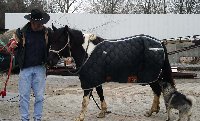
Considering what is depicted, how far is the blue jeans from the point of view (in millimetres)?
6613

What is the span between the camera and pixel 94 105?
9.80 meters

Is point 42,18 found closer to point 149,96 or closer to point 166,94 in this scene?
point 166,94

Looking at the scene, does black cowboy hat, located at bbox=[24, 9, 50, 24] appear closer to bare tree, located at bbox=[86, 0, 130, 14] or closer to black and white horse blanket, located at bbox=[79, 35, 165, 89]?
black and white horse blanket, located at bbox=[79, 35, 165, 89]

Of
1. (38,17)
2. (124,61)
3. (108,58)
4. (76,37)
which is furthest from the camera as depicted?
(124,61)

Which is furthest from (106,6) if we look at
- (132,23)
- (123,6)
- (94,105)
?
(94,105)

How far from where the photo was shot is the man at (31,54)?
6.56 meters

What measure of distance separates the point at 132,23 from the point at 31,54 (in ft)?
53.5

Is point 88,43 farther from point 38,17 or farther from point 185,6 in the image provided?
point 185,6

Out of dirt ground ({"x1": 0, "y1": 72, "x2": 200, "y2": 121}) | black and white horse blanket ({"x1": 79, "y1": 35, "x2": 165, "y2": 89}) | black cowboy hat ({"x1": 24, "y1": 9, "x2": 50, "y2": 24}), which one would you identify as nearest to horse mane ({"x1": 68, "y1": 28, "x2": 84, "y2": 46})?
black and white horse blanket ({"x1": 79, "y1": 35, "x2": 165, "y2": 89})

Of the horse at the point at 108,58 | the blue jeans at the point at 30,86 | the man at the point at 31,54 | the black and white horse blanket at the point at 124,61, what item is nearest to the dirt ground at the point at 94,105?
the horse at the point at 108,58

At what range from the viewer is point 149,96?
11266 mm

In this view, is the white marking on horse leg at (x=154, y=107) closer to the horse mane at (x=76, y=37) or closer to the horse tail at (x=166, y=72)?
the horse tail at (x=166, y=72)

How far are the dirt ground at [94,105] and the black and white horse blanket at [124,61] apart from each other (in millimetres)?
946

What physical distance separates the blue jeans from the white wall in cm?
1515
